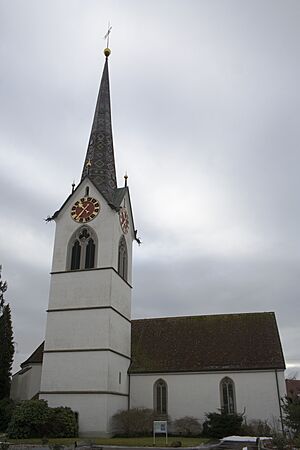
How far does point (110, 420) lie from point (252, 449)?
39.6 ft

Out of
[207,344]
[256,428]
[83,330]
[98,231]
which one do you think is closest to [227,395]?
[256,428]

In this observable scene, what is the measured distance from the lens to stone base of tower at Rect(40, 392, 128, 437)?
26125 millimetres

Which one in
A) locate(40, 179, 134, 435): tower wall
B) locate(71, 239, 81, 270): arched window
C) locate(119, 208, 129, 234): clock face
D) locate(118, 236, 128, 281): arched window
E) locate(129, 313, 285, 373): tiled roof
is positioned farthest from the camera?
locate(119, 208, 129, 234): clock face

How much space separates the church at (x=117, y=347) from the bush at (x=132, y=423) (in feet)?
2.41

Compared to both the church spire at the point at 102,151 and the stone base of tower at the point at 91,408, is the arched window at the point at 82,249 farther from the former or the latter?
the stone base of tower at the point at 91,408

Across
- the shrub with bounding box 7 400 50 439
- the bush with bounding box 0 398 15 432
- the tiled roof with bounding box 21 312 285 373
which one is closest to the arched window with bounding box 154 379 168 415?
the tiled roof with bounding box 21 312 285 373

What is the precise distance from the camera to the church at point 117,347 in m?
27.7

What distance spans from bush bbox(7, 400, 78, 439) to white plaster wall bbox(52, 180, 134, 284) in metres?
9.40

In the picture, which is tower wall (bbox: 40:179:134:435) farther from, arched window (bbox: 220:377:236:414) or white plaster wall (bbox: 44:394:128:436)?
arched window (bbox: 220:377:236:414)

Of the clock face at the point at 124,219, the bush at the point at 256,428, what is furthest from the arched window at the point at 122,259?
the bush at the point at 256,428

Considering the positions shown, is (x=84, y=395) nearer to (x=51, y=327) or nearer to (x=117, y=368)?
(x=117, y=368)

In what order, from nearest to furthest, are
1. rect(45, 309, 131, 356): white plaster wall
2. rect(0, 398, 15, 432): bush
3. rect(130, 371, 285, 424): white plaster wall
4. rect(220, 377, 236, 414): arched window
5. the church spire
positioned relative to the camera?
rect(45, 309, 131, 356): white plaster wall → rect(130, 371, 285, 424): white plaster wall → rect(0, 398, 15, 432): bush → rect(220, 377, 236, 414): arched window → the church spire

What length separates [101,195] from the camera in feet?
106

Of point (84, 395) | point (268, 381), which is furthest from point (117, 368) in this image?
point (268, 381)
